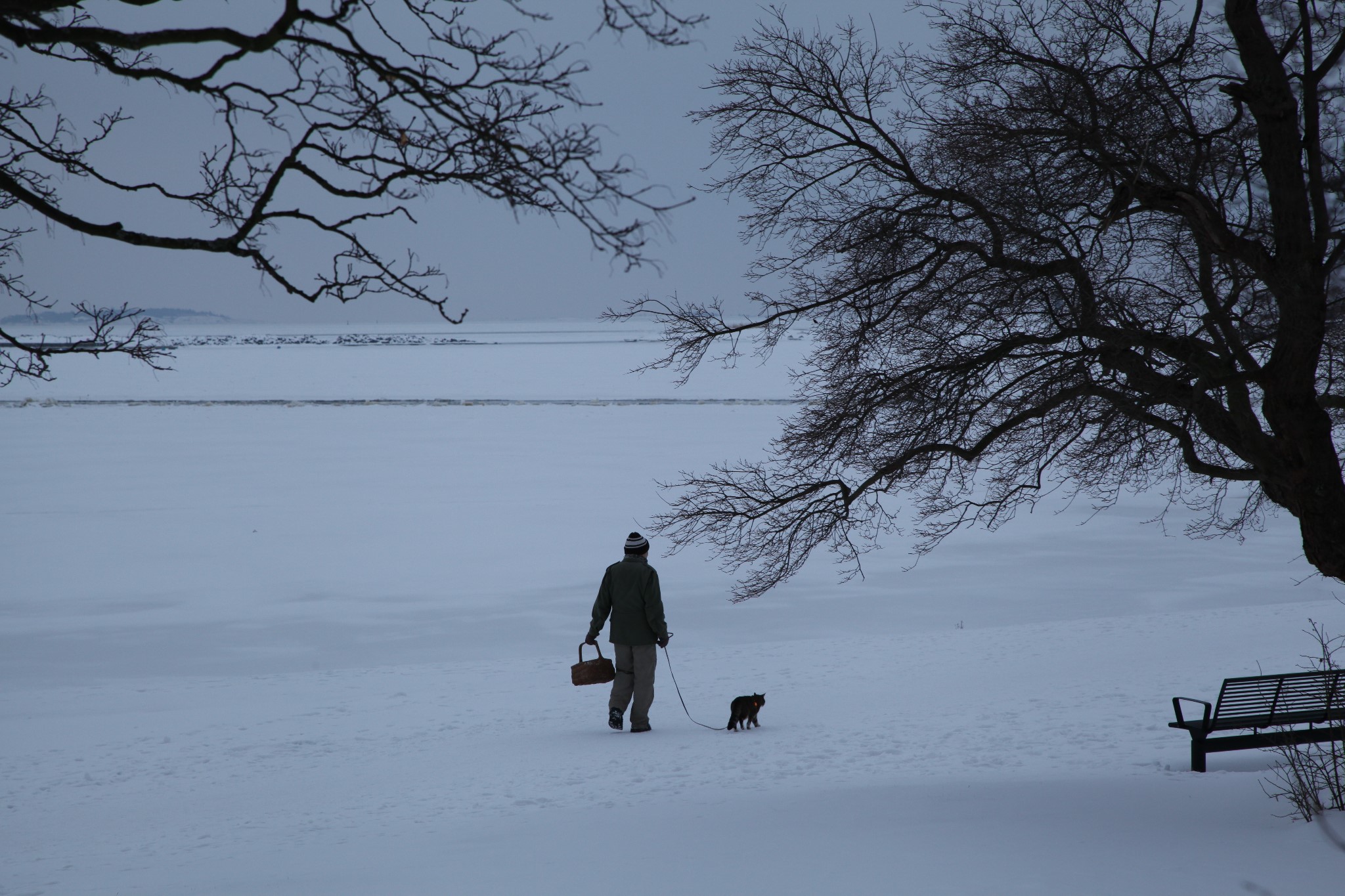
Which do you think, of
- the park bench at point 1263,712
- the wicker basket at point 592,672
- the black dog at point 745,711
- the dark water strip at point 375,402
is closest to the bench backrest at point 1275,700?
the park bench at point 1263,712

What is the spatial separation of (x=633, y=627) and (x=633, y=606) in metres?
0.19

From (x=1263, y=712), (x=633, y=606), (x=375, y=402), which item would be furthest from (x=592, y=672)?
(x=375, y=402)

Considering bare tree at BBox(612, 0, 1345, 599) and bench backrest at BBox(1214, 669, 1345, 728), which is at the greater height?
bare tree at BBox(612, 0, 1345, 599)

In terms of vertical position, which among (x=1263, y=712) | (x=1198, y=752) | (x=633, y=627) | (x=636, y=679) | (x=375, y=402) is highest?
(x=375, y=402)

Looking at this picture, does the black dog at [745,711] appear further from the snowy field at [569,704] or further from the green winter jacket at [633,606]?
the green winter jacket at [633,606]

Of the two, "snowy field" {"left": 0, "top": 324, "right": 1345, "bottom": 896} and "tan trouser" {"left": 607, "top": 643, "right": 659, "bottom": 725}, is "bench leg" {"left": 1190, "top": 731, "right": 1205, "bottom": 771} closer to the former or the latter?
"snowy field" {"left": 0, "top": 324, "right": 1345, "bottom": 896}

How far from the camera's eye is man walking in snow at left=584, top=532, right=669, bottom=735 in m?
9.76

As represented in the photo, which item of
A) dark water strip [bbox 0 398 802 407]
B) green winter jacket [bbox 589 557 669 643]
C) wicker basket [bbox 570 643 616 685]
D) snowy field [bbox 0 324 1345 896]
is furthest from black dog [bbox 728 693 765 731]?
dark water strip [bbox 0 398 802 407]

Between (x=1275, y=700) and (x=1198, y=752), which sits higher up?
(x=1275, y=700)

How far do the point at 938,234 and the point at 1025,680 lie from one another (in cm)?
535

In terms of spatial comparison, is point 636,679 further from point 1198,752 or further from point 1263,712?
point 1263,712

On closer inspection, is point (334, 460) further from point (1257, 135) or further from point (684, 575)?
point (1257, 135)

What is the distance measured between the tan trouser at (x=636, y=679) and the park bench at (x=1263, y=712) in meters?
4.25

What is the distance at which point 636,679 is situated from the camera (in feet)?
32.2
